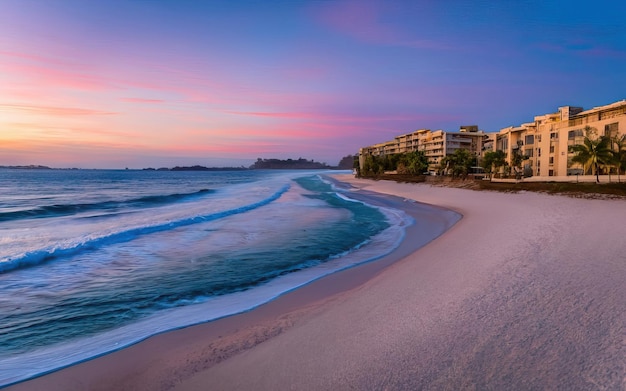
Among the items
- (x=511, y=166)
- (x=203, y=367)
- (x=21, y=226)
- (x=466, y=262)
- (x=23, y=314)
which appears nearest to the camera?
(x=203, y=367)

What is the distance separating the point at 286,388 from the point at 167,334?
3145 millimetres

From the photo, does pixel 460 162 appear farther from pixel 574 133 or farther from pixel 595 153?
pixel 595 153

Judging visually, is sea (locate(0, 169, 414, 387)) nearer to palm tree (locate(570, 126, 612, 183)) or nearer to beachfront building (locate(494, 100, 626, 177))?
palm tree (locate(570, 126, 612, 183))

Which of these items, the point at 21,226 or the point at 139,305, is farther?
the point at 21,226

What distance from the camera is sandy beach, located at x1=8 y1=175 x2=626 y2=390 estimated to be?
12.9ft

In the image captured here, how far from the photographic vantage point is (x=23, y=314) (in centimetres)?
743

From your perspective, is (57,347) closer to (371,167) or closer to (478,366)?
(478,366)

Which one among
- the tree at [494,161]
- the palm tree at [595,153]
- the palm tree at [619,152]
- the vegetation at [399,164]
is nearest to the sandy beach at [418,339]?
the palm tree at [595,153]

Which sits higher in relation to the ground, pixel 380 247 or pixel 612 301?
pixel 612 301

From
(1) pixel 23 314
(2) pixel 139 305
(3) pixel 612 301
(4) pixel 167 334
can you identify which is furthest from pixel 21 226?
(3) pixel 612 301

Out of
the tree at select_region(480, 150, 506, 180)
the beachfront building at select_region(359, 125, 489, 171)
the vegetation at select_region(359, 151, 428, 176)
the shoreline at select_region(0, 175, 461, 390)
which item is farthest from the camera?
the beachfront building at select_region(359, 125, 489, 171)

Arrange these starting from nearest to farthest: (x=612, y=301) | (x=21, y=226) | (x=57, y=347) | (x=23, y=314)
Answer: (x=612, y=301) → (x=57, y=347) → (x=23, y=314) → (x=21, y=226)

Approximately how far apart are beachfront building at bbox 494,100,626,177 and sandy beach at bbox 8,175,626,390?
36.8 meters

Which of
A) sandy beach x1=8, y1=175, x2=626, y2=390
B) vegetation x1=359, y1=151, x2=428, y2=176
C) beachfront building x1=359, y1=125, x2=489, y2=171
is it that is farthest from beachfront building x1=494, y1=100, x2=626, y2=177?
sandy beach x1=8, y1=175, x2=626, y2=390
